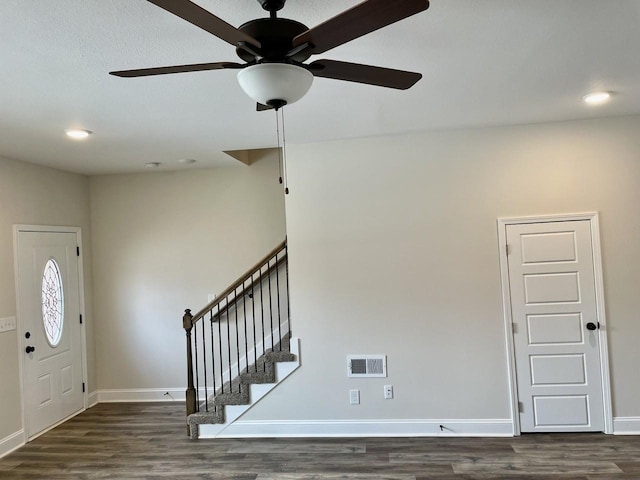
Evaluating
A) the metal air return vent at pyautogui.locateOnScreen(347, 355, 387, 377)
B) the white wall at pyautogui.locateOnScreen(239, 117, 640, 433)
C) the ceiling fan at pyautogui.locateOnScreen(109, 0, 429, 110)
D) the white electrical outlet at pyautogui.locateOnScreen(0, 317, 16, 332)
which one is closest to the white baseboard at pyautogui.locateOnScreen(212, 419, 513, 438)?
the white wall at pyautogui.locateOnScreen(239, 117, 640, 433)

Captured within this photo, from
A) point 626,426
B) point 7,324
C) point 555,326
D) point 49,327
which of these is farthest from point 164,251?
point 626,426

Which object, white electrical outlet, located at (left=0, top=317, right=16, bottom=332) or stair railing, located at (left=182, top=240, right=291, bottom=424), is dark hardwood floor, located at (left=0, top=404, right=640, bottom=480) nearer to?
stair railing, located at (left=182, top=240, right=291, bottom=424)

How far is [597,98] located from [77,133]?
389cm

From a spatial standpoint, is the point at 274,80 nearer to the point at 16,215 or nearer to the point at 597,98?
the point at 597,98

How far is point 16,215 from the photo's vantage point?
13.9ft

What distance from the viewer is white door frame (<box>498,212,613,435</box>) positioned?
377 centimetres

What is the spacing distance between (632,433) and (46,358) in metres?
5.45

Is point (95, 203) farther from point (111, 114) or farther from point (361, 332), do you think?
point (361, 332)

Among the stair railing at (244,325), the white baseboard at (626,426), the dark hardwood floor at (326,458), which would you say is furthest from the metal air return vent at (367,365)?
the white baseboard at (626,426)

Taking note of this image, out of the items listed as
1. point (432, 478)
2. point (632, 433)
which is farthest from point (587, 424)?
point (432, 478)

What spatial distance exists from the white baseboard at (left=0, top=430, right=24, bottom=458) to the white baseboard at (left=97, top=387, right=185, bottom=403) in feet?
3.88

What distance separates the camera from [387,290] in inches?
158

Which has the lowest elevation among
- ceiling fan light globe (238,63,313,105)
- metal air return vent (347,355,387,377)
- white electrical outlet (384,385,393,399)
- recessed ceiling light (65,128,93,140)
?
white electrical outlet (384,385,393,399)

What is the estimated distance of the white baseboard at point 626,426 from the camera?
375 centimetres
